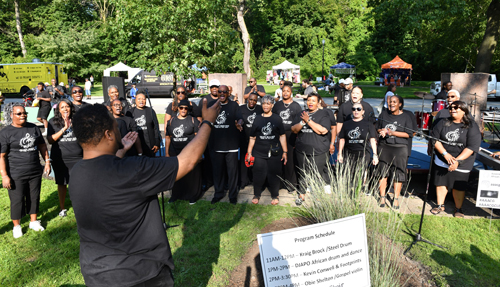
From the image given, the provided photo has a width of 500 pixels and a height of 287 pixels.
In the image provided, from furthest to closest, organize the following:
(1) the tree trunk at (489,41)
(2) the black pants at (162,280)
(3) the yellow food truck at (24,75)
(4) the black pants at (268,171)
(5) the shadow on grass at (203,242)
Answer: (3) the yellow food truck at (24,75), (1) the tree trunk at (489,41), (4) the black pants at (268,171), (5) the shadow on grass at (203,242), (2) the black pants at (162,280)

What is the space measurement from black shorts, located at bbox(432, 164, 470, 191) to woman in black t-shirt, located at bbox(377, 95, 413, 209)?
0.50m

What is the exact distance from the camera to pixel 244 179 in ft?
22.7

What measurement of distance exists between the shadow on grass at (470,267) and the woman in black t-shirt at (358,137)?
184cm

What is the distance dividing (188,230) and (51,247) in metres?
1.88

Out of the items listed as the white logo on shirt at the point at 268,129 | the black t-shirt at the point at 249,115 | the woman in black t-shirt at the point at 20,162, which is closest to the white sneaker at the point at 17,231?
the woman in black t-shirt at the point at 20,162

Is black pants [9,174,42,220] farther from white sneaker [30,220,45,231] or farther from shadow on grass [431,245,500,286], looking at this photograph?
shadow on grass [431,245,500,286]

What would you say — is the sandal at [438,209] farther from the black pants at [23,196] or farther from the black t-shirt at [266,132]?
the black pants at [23,196]

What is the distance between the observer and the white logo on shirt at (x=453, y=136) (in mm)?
5086

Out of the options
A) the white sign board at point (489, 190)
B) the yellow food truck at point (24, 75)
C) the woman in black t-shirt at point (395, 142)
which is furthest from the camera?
the yellow food truck at point (24, 75)

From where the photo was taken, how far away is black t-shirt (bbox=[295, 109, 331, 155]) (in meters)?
5.62

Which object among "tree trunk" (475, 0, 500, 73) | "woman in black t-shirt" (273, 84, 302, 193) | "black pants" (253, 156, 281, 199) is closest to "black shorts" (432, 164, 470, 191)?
"woman in black t-shirt" (273, 84, 302, 193)

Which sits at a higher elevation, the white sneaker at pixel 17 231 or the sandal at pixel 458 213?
the sandal at pixel 458 213

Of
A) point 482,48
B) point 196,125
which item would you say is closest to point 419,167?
point 196,125

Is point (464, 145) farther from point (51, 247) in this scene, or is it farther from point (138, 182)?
point (51, 247)
